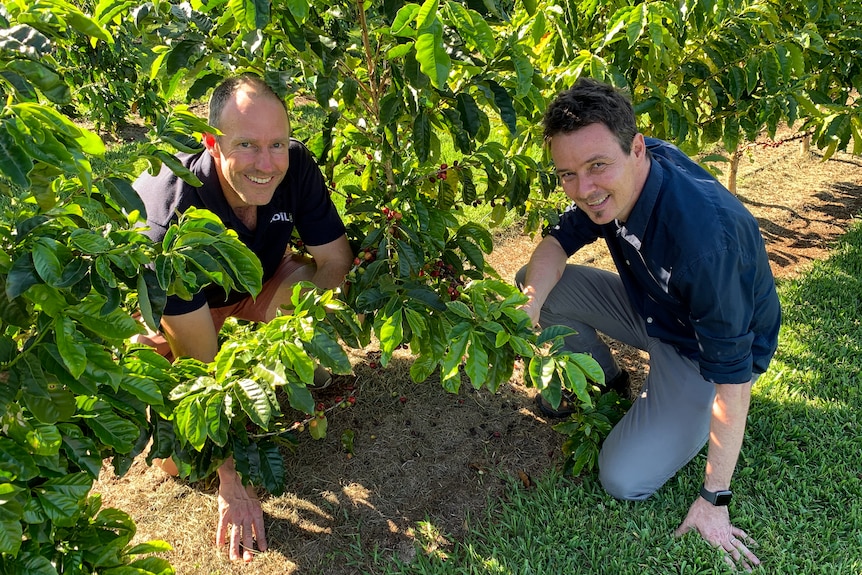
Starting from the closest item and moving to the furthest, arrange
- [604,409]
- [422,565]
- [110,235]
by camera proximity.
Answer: [110,235] → [422,565] → [604,409]

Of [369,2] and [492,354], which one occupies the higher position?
[369,2]

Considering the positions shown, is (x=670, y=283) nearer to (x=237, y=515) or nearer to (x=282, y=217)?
(x=282, y=217)

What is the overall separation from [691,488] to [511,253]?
2.14 m

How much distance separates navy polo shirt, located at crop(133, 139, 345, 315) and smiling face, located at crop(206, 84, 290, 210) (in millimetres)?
106

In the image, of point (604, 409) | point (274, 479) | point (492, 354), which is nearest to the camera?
point (492, 354)

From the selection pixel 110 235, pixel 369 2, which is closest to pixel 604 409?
pixel 369 2

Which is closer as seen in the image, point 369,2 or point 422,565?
point 369,2

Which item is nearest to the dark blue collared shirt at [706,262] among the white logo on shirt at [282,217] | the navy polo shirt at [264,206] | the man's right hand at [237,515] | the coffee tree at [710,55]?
the coffee tree at [710,55]

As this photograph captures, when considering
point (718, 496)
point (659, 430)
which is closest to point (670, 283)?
point (659, 430)

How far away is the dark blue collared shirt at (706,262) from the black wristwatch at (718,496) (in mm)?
476

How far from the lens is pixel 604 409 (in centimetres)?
282

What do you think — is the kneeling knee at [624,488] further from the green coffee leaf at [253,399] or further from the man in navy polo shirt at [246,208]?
the green coffee leaf at [253,399]

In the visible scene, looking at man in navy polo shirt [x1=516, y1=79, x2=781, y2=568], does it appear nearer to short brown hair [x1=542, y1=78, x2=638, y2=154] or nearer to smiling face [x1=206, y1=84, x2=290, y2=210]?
short brown hair [x1=542, y1=78, x2=638, y2=154]

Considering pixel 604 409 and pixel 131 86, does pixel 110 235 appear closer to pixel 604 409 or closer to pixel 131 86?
pixel 604 409
